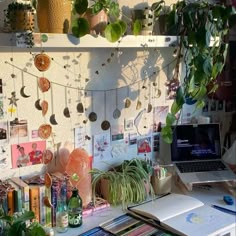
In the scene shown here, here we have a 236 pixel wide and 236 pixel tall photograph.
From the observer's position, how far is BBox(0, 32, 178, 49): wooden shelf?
1271 millimetres

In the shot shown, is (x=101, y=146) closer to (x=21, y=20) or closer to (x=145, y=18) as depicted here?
(x=145, y=18)

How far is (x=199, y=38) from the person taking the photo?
5.48ft

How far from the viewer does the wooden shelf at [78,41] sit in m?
1.27

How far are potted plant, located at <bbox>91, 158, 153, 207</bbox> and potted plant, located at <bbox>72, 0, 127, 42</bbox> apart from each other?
648mm

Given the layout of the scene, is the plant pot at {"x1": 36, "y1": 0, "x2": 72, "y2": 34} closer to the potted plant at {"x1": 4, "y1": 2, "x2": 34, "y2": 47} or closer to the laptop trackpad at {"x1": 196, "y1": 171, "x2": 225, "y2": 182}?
the potted plant at {"x1": 4, "y1": 2, "x2": 34, "y2": 47}

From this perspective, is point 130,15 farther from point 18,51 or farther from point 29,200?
point 29,200

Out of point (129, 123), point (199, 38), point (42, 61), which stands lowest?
point (129, 123)

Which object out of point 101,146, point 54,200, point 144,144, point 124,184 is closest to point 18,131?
point 54,200

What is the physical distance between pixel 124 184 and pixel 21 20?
2.86 ft

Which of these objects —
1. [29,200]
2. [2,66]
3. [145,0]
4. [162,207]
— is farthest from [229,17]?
[29,200]

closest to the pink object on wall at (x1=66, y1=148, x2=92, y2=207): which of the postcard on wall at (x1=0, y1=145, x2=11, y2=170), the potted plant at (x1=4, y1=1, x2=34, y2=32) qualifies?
the postcard on wall at (x1=0, y1=145, x2=11, y2=170)

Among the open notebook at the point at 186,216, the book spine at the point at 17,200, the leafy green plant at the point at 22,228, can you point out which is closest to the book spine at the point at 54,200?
the book spine at the point at 17,200

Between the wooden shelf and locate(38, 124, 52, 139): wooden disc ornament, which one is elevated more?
the wooden shelf

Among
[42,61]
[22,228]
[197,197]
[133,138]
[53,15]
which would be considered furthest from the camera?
[133,138]
